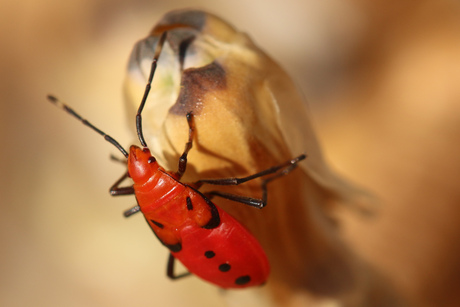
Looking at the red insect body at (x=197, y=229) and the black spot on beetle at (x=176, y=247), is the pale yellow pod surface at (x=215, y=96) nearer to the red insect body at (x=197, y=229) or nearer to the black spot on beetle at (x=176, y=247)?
the red insect body at (x=197, y=229)

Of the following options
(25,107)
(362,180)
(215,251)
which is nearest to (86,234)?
(25,107)

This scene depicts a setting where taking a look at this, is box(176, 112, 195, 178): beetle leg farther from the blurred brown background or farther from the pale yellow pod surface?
the blurred brown background

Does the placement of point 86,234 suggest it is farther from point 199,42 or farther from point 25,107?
point 199,42

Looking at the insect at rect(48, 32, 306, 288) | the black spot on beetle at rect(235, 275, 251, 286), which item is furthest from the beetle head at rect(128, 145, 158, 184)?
the black spot on beetle at rect(235, 275, 251, 286)

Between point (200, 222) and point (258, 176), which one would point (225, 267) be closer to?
point (200, 222)

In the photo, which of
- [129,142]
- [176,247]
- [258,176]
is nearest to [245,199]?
[258,176]

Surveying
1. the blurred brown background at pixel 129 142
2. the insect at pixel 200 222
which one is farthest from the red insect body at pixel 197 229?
the blurred brown background at pixel 129 142

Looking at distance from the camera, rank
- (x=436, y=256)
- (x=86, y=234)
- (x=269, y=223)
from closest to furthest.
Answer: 1. (x=269, y=223)
2. (x=436, y=256)
3. (x=86, y=234)
